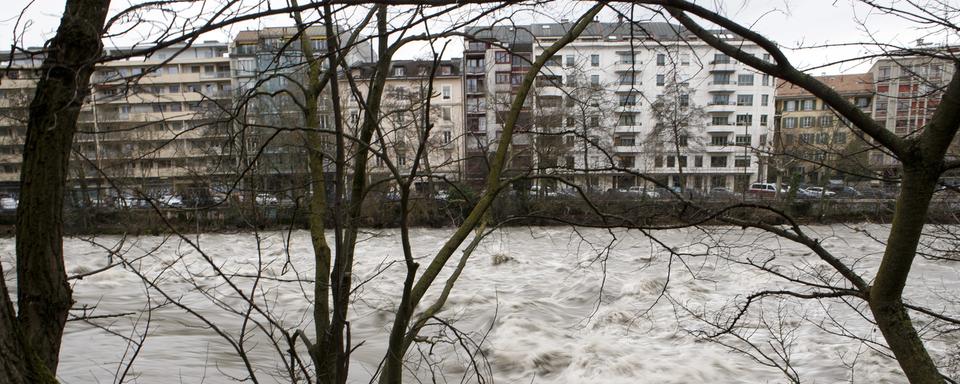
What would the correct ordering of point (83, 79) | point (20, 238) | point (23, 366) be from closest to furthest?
point (23, 366)
point (83, 79)
point (20, 238)

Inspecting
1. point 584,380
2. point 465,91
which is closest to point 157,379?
point 584,380

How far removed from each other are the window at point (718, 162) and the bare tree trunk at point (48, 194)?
1896 inches

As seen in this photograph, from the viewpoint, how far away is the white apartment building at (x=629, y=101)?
2.81 metres

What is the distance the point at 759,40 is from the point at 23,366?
6.87ft

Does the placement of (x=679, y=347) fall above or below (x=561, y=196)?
below

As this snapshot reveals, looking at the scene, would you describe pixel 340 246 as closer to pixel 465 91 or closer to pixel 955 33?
pixel 955 33

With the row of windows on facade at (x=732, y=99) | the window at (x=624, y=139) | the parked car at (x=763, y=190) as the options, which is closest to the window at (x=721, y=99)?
the row of windows on facade at (x=732, y=99)

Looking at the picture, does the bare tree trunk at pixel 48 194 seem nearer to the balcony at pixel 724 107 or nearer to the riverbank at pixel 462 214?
the riverbank at pixel 462 214

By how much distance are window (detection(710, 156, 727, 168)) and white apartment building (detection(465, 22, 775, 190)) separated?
98 millimetres

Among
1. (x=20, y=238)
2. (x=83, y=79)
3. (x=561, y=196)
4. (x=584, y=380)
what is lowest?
(x=584, y=380)

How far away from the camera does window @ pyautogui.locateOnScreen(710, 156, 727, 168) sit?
46344mm

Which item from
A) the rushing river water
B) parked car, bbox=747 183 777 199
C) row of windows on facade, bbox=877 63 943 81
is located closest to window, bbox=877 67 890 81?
row of windows on facade, bbox=877 63 943 81

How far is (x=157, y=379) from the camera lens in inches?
313

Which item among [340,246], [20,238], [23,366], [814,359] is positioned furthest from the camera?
[814,359]
